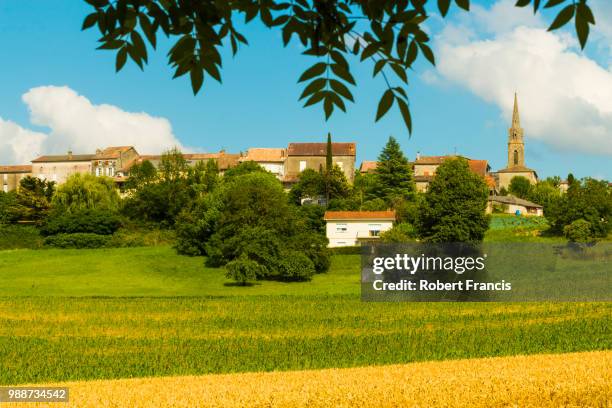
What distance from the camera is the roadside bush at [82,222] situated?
3007 inches

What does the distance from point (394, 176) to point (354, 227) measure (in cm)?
2302

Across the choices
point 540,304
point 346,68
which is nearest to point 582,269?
point 540,304

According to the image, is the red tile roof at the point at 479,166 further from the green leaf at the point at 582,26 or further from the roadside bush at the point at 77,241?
the green leaf at the point at 582,26

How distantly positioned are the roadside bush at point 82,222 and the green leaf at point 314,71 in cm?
7449

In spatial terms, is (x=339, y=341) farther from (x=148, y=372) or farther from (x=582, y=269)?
(x=582, y=269)

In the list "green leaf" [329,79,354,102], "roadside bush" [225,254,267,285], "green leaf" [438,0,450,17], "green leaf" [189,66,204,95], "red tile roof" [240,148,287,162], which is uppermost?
"red tile roof" [240,148,287,162]

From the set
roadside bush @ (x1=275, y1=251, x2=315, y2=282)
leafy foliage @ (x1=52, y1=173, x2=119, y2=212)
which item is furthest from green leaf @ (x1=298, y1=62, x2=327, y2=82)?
leafy foliage @ (x1=52, y1=173, x2=119, y2=212)

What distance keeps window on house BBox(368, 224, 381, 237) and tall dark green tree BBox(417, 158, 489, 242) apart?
10708 mm

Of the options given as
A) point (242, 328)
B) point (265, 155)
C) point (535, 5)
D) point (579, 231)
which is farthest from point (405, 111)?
point (265, 155)

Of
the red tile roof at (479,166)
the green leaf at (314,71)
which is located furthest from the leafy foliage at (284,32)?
the red tile roof at (479,166)

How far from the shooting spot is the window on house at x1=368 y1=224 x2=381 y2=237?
75.7 meters

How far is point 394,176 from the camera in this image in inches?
3816

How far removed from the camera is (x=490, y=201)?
104 metres

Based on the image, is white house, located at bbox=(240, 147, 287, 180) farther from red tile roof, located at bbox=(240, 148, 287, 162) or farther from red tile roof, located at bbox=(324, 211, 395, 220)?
red tile roof, located at bbox=(324, 211, 395, 220)
